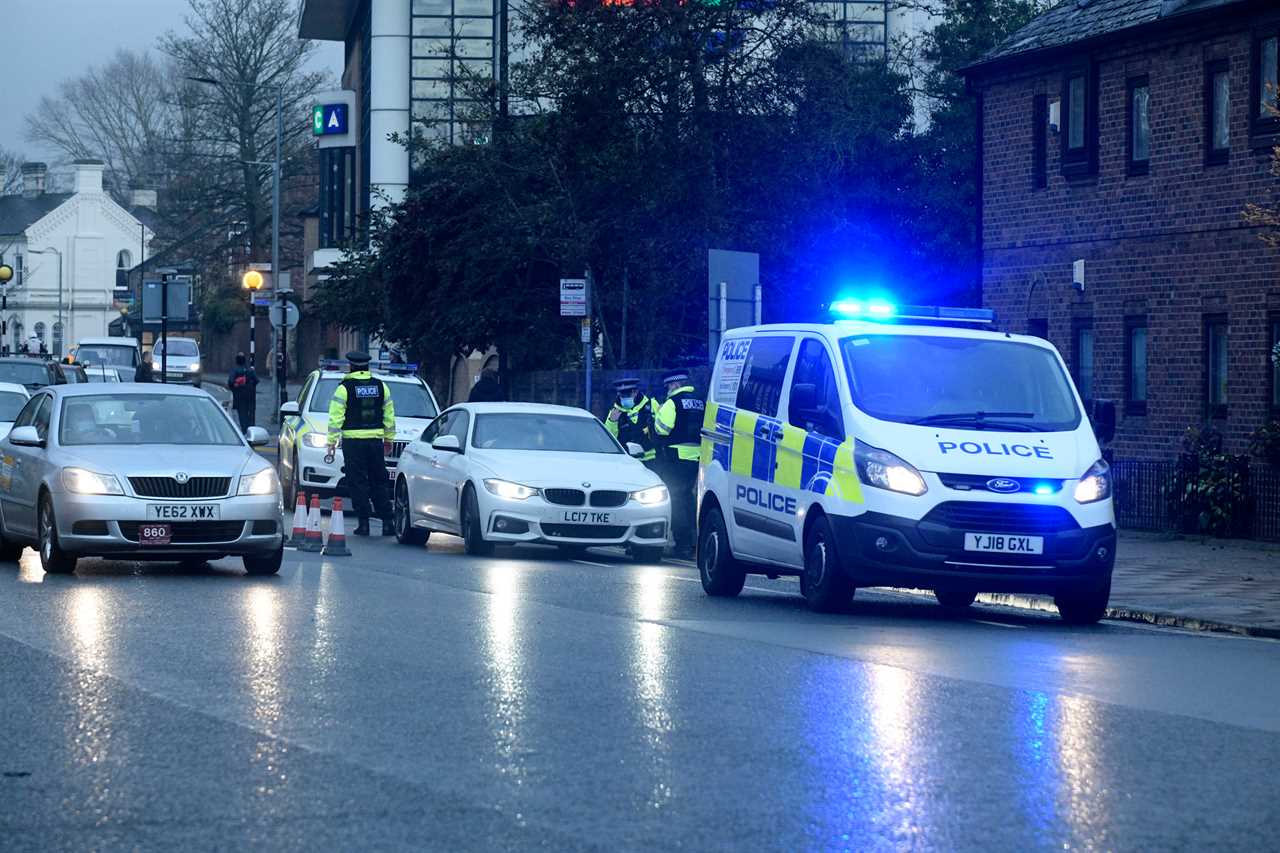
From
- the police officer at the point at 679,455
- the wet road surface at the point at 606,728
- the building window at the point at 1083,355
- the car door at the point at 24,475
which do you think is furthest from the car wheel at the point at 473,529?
the building window at the point at 1083,355

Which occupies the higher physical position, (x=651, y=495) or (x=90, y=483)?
(x=90, y=483)

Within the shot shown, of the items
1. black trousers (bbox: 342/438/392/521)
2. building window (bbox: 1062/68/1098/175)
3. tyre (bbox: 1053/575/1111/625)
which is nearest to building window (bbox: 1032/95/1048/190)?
building window (bbox: 1062/68/1098/175)

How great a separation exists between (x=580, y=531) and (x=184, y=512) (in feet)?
15.1

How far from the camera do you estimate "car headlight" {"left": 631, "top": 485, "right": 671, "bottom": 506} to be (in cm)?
2032

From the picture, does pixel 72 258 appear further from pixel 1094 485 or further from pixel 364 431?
pixel 1094 485

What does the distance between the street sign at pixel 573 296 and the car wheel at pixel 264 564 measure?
12077 mm

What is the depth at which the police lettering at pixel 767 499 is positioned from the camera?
15.3 meters

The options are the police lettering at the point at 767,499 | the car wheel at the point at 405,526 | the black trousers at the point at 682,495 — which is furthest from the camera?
the black trousers at the point at 682,495

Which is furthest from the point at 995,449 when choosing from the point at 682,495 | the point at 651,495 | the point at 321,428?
the point at 321,428

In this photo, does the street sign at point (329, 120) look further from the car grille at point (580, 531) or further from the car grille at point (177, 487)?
the car grille at point (177, 487)

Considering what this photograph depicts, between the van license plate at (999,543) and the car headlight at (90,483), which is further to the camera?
the car headlight at (90,483)

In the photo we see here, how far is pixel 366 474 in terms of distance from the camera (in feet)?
74.5

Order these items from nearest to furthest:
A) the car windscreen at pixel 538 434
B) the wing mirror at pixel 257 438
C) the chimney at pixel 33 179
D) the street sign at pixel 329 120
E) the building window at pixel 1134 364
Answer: the wing mirror at pixel 257 438
the car windscreen at pixel 538 434
the building window at pixel 1134 364
the street sign at pixel 329 120
the chimney at pixel 33 179

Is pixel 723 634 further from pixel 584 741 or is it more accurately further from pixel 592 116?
pixel 592 116
